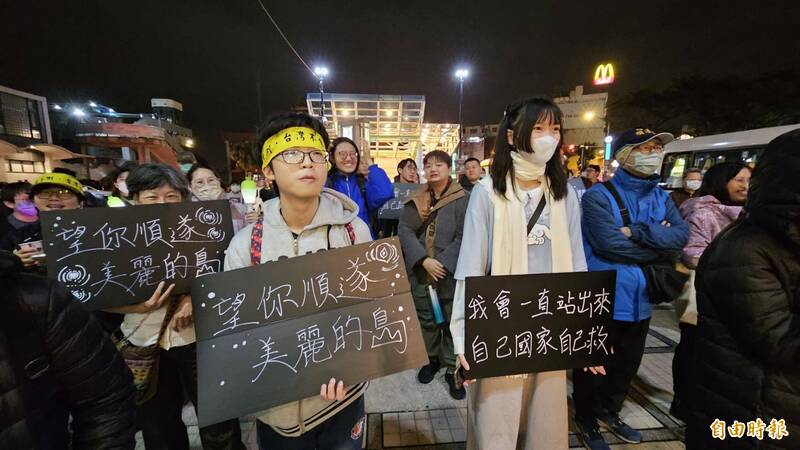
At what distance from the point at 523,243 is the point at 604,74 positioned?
32.0 meters

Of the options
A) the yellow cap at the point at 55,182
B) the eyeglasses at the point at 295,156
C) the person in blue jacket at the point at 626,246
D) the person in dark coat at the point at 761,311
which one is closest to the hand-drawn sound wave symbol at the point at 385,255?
the eyeglasses at the point at 295,156

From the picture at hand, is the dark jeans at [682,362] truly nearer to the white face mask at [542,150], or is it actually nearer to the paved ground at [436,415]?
the paved ground at [436,415]

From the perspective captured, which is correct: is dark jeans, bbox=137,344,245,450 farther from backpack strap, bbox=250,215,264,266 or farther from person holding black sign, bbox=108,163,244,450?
backpack strap, bbox=250,215,264,266

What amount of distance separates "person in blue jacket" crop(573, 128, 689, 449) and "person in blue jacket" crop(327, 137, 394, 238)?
264cm

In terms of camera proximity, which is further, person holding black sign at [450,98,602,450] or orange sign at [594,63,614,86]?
orange sign at [594,63,614,86]

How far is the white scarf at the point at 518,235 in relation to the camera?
6.48 feet

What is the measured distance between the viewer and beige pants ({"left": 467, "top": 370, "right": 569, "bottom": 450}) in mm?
1935

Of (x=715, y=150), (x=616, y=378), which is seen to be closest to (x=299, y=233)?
(x=616, y=378)

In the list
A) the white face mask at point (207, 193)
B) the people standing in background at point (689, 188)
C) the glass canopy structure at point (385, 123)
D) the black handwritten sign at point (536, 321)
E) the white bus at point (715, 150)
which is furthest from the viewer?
the glass canopy structure at point (385, 123)

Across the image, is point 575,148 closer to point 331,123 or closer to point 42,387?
point 331,123

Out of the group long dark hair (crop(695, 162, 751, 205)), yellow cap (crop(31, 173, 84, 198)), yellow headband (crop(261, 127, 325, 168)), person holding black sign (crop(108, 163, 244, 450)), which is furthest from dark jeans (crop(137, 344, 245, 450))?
long dark hair (crop(695, 162, 751, 205))

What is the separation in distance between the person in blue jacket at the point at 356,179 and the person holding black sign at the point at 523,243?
227 cm

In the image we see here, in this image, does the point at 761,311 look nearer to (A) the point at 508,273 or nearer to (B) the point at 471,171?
(A) the point at 508,273

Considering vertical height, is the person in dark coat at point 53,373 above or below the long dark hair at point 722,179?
below
